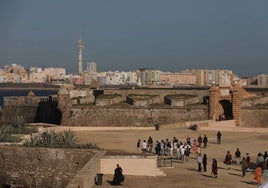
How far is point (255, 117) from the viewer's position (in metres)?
38.4

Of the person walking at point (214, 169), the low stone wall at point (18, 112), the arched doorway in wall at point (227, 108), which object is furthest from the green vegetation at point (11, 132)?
the low stone wall at point (18, 112)

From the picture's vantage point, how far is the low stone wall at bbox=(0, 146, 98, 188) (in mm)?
17625

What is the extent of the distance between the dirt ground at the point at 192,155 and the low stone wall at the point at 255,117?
724cm

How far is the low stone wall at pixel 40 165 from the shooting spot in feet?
57.8

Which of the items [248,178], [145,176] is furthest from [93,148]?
[248,178]

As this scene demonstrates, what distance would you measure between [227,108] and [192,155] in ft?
57.7

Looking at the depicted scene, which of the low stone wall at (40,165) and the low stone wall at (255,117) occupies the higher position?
the low stone wall at (255,117)

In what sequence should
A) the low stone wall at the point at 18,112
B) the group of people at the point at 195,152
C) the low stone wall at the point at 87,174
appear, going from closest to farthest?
the low stone wall at the point at 87,174
the group of people at the point at 195,152
the low stone wall at the point at 18,112

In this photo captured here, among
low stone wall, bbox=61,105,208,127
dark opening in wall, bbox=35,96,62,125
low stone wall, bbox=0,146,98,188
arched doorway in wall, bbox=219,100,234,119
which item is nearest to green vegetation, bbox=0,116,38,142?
low stone wall, bbox=0,146,98,188

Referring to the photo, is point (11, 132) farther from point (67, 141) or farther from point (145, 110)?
point (145, 110)

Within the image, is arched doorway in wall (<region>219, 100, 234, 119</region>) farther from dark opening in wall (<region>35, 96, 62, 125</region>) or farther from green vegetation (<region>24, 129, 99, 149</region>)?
green vegetation (<region>24, 129, 99, 149</region>)

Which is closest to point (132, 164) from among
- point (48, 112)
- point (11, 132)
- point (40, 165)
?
point (40, 165)

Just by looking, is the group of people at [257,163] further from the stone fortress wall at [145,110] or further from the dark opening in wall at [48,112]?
the dark opening in wall at [48,112]

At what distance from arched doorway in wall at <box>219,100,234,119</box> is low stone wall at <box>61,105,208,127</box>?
2.73m
